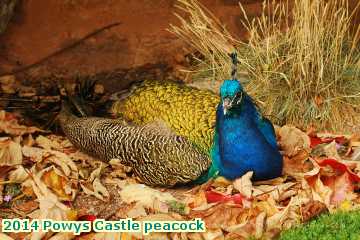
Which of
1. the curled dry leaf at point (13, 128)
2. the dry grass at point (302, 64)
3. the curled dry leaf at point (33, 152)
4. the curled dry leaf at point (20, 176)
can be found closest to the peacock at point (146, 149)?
the curled dry leaf at point (33, 152)

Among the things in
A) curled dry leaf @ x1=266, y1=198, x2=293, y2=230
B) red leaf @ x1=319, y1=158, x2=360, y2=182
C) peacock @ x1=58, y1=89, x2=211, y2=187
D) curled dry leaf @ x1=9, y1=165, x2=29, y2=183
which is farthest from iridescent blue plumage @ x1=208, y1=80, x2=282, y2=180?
curled dry leaf @ x1=9, y1=165, x2=29, y2=183

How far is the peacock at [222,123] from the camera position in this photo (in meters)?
4.55

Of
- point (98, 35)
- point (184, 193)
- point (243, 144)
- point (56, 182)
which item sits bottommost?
point (184, 193)

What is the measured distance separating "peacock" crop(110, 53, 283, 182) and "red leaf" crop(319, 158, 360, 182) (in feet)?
1.06

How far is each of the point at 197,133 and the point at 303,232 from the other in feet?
4.15

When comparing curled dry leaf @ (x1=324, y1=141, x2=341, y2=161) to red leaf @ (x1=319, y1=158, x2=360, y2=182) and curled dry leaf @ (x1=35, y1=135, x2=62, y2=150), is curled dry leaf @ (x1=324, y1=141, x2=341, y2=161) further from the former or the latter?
curled dry leaf @ (x1=35, y1=135, x2=62, y2=150)

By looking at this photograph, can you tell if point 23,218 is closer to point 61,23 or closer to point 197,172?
point 197,172

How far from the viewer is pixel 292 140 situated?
5.29 metres

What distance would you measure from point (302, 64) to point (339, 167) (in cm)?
125

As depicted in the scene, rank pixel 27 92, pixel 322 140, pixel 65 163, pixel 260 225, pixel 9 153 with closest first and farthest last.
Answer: pixel 260 225
pixel 65 163
pixel 9 153
pixel 322 140
pixel 27 92

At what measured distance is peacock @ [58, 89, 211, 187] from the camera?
4711 millimetres

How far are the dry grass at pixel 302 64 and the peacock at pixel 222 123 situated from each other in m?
0.74

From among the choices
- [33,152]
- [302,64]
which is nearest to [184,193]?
[33,152]

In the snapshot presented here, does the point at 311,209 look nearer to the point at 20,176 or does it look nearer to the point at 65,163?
the point at 65,163
